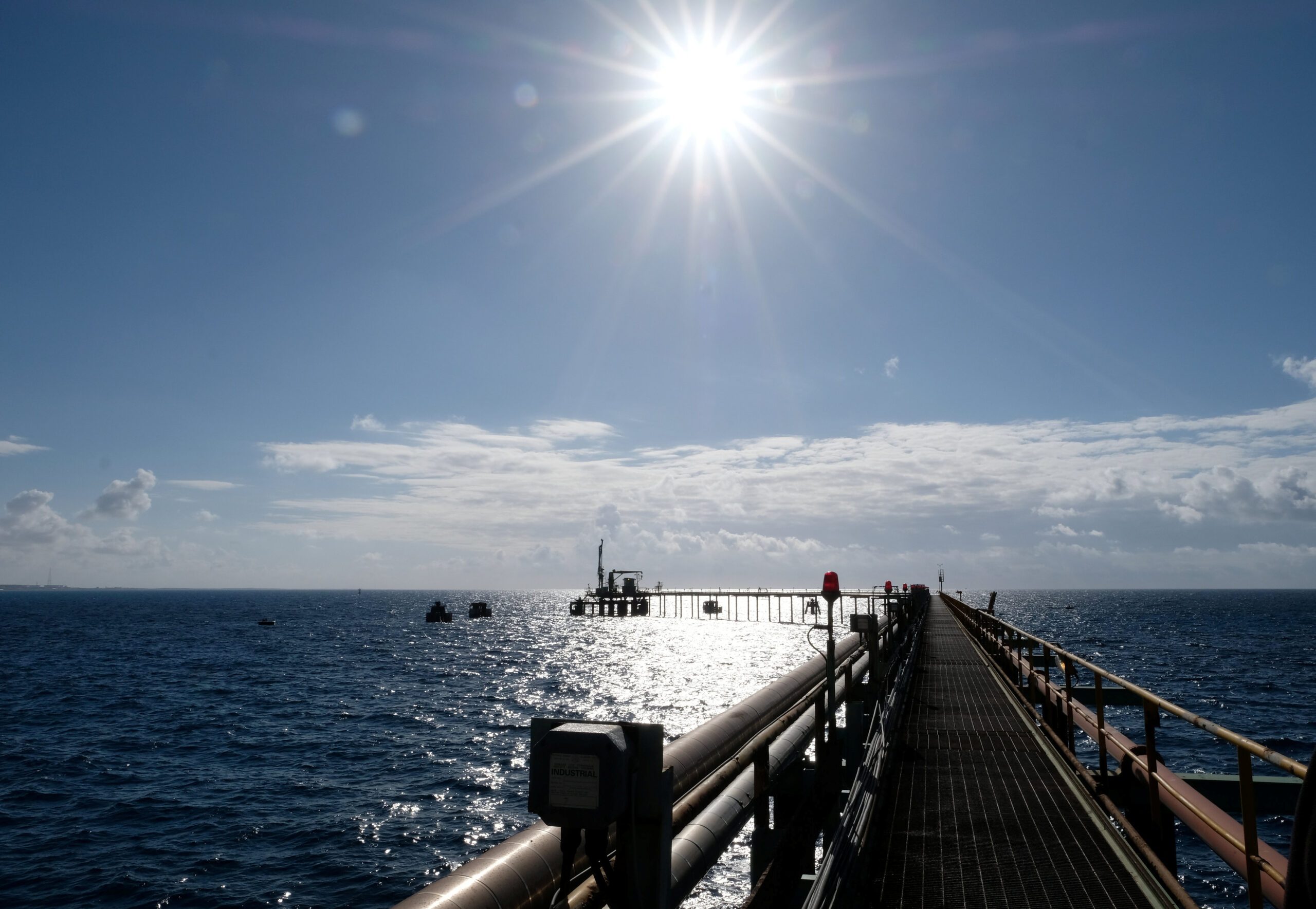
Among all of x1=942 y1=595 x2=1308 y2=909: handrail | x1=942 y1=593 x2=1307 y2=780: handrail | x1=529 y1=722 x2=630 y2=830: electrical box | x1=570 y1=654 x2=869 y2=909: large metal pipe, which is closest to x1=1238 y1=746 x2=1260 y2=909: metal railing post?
x1=942 y1=595 x2=1308 y2=909: handrail

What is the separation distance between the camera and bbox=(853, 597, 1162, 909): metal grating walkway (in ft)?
20.2

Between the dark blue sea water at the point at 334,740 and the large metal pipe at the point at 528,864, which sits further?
the dark blue sea water at the point at 334,740

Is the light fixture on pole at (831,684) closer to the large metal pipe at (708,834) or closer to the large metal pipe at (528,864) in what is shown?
the large metal pipe at (708,834)

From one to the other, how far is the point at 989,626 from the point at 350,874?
20391 mm

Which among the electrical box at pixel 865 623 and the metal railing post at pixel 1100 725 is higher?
the electrical box at pixel 865 623

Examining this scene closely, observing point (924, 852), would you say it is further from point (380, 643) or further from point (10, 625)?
point (10, 625)

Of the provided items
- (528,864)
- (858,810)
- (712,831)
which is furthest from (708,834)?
(858,810)

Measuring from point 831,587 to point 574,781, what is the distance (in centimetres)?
569

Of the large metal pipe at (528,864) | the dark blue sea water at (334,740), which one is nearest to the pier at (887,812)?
the large metal pipe at (528,864)

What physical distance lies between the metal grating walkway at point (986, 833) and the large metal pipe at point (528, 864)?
3168 mm

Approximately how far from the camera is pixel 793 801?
5.80 metres

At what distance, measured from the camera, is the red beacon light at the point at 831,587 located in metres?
7.55

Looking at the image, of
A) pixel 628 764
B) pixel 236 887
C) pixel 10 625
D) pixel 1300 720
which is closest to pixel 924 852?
pixel 628 764

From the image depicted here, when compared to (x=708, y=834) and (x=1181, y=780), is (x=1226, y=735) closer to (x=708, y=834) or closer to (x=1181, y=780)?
(x=708, y=834)
